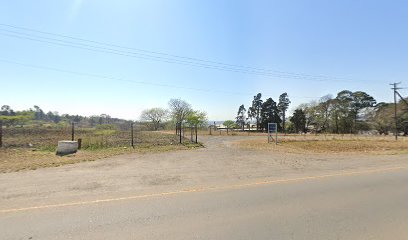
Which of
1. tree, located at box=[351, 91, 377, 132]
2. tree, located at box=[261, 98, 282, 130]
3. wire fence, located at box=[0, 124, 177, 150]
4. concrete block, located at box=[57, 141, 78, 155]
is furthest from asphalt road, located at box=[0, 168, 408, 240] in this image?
tree, located at box=[351, 91, 377, 132]

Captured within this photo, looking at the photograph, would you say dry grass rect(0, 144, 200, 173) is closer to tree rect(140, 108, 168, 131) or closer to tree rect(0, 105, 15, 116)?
tree rect(0, 105, 15, 116)

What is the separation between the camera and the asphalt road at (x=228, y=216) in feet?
17.5

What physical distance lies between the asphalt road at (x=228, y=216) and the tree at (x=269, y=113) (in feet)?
234

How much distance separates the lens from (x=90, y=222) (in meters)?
5.82

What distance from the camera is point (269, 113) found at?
7950cm

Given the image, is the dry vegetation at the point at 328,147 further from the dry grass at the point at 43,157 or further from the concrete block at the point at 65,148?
Result: the concrete block at the point at 65,148

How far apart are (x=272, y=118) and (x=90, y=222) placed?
249ft

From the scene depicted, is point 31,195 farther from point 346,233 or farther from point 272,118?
point 272,118

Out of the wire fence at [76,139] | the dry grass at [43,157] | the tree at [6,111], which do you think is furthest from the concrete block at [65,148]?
the tree at [6,111]

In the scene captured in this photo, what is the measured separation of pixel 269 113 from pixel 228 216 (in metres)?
74.9

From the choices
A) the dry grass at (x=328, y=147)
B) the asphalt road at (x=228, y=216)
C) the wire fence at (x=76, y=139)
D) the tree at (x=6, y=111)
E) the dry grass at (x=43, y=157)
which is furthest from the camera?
the tree at (x=6, y=111)

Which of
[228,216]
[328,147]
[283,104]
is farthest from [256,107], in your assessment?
[228,216]

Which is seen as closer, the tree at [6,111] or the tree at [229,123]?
the tree at [6,111]

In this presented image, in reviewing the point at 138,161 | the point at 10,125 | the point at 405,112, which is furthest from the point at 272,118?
the point at 138,161
